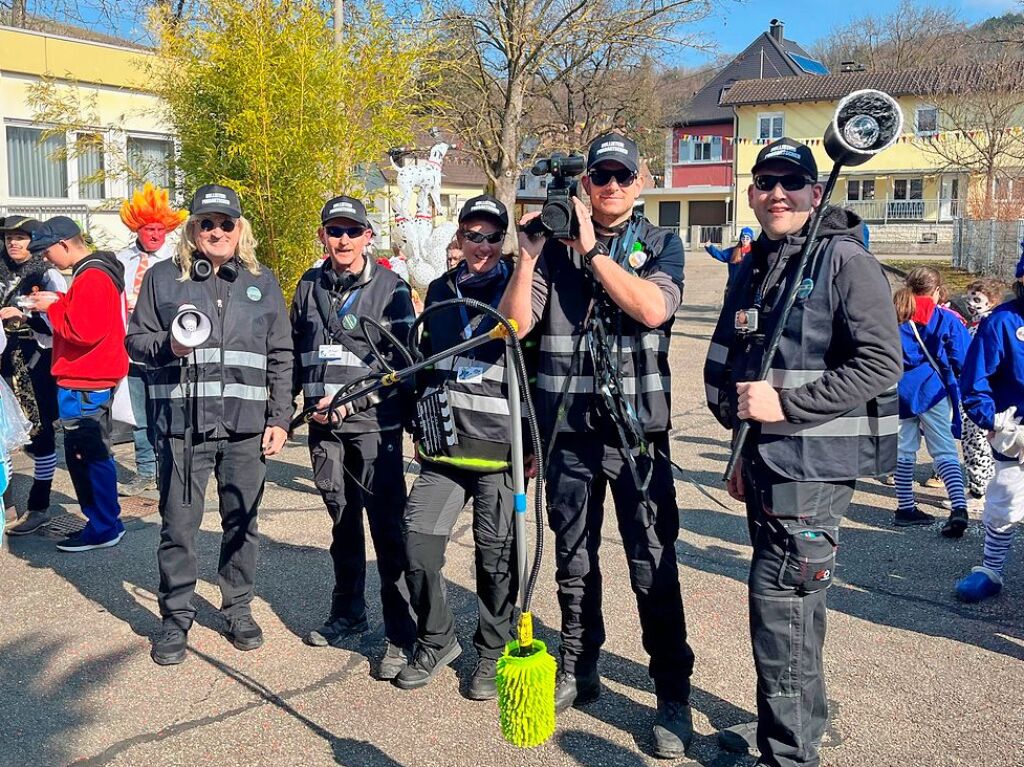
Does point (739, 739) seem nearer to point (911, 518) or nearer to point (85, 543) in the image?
point (911, 518)

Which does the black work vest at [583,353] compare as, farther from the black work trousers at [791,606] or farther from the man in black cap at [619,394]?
the black work trousers at [791,606]

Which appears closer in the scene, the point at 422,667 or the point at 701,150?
the point at 422,667

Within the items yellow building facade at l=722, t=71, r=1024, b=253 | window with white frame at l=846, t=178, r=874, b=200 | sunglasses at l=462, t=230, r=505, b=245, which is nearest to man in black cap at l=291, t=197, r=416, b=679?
sunglasses at l=462, t=230, r=505, b=245

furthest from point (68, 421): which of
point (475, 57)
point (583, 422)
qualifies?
point (475, 57)

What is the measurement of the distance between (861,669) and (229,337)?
323 centimetres

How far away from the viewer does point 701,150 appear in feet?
183

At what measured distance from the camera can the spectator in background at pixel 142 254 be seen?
723cm

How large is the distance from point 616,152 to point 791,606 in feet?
5.60

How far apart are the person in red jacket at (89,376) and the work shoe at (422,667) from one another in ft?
9.14

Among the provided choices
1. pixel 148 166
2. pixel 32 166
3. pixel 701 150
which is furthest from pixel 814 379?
pixel 701 150

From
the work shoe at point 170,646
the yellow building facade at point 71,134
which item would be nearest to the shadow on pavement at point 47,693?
the work shoe at point 170,646

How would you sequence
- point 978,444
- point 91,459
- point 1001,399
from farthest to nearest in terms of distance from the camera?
point 978,444
point 91,459
point 1001,399

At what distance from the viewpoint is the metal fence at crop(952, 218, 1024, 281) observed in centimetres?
2055

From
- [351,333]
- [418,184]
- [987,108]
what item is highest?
[987,108]
